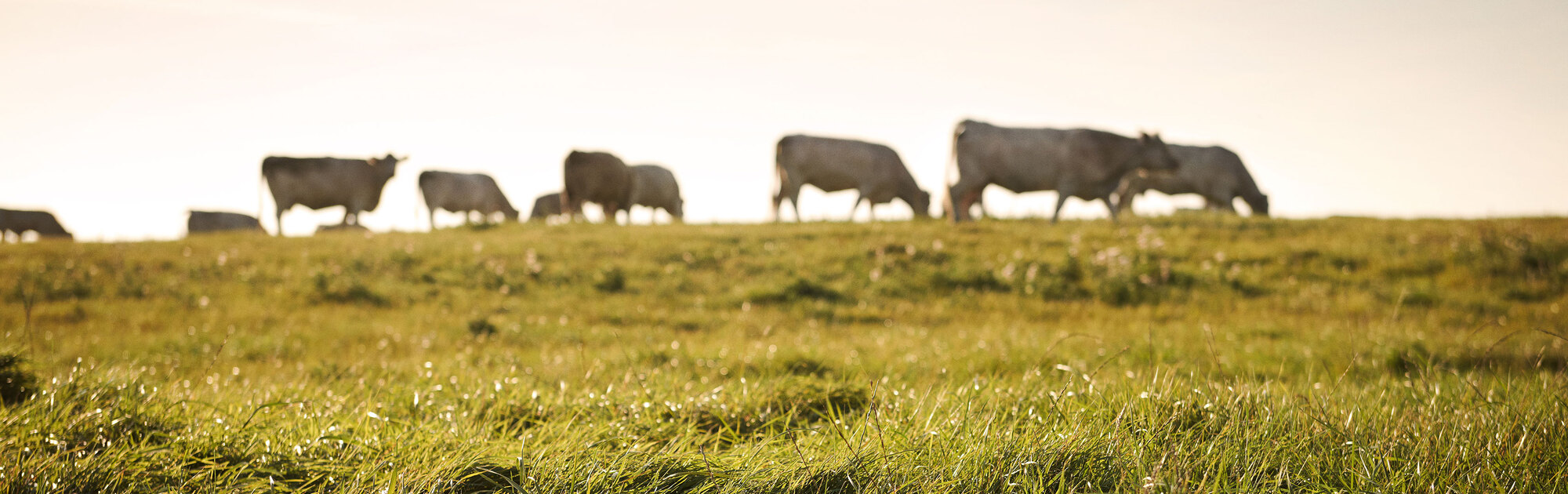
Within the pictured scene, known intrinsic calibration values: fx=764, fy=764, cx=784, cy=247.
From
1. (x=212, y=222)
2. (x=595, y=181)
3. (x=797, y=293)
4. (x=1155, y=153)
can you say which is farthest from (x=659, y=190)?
(x=212, y=222)

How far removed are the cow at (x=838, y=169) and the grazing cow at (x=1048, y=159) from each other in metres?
5.33

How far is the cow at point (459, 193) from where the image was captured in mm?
40094

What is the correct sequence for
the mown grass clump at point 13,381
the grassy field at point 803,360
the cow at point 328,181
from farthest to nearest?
1. the cow at point 328,181
2. the mown grass clump at point 13,381
3. the grassy field at point 803,360

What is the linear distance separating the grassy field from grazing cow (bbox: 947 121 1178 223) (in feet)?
10.4

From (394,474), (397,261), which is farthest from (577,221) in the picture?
(394,474)

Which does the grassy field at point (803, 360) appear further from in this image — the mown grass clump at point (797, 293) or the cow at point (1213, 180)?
the cow at point (1213, 180)

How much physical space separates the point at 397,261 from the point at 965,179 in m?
12.9

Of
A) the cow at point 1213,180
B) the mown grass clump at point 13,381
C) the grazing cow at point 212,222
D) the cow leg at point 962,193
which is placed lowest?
the mown grass clump at point 13,381

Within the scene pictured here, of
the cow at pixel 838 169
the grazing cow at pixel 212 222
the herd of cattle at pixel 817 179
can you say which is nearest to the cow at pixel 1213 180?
the herd of cattle at pixel 817 179

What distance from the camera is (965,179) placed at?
752 inches

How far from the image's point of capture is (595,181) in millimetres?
27578

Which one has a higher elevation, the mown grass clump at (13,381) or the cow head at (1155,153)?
the cow head at (1155,153)

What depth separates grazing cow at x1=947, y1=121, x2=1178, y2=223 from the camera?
60.4 ft

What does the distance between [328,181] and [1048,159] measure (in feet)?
84.8
